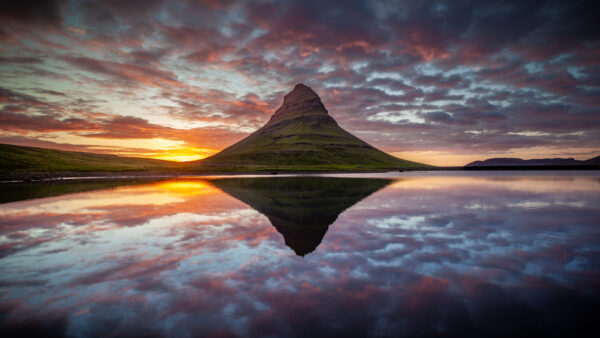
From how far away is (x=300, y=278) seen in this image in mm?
8828

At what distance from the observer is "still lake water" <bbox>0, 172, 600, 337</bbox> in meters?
6.26

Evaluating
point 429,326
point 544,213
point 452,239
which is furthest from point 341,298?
point 544,213

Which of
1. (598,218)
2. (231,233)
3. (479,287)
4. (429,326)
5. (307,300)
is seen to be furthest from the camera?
(598,218)

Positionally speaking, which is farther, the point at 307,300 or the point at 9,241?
the point at 9,241

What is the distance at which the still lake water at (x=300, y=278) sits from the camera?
6258 millimetres

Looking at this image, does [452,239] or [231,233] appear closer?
[452,239]

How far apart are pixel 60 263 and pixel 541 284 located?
1635cm

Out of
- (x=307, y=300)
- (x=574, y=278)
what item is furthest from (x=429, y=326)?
(x=574, y=278)

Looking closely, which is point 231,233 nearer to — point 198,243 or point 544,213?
point 198,243

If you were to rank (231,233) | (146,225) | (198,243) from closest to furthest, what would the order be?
(198,243) < (231,233) < (146,225)

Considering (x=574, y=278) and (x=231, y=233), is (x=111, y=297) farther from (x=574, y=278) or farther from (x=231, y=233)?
(x=574, y=278)

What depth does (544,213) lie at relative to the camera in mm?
20234

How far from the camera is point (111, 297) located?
301 inches

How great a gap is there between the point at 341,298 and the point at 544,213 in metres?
21.1
